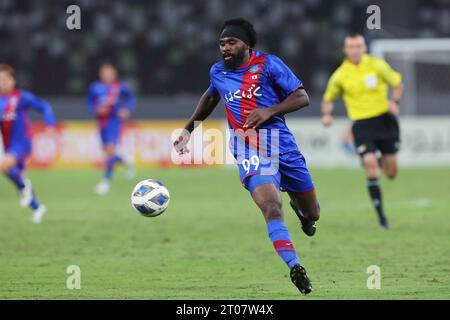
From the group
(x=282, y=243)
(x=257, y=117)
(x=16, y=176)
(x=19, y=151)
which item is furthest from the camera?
(x=19, y=151)

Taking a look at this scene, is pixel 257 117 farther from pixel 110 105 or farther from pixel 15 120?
pixel 110 105

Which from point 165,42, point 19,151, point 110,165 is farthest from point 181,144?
point 165,42

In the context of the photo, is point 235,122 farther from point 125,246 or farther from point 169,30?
point 169,30

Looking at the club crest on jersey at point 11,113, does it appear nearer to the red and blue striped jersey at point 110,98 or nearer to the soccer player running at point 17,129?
the soccer player running at point 17,129

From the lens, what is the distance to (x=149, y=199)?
345 inches

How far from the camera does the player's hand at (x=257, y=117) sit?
793 centimetres

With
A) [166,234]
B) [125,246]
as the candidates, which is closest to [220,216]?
→ [166,234]

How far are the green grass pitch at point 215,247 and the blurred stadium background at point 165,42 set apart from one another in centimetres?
562

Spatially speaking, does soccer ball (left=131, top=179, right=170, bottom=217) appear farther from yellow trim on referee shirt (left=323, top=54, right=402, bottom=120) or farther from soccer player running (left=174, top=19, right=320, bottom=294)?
yellow trim on referee shirt (left=323, top=54, right=402, bottom=120)

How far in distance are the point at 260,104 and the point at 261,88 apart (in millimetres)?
139

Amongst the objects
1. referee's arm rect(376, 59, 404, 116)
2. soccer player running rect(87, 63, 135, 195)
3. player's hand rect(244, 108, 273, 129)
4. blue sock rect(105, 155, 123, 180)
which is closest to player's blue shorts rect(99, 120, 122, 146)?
soccer player running rect(87, 63, 135, 195)

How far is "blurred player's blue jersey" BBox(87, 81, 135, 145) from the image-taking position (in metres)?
20.8

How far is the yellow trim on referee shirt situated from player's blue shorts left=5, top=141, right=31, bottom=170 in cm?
475

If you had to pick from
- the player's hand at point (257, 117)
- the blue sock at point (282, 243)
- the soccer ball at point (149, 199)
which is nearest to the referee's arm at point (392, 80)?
the soccer ball at point (149, 199)
